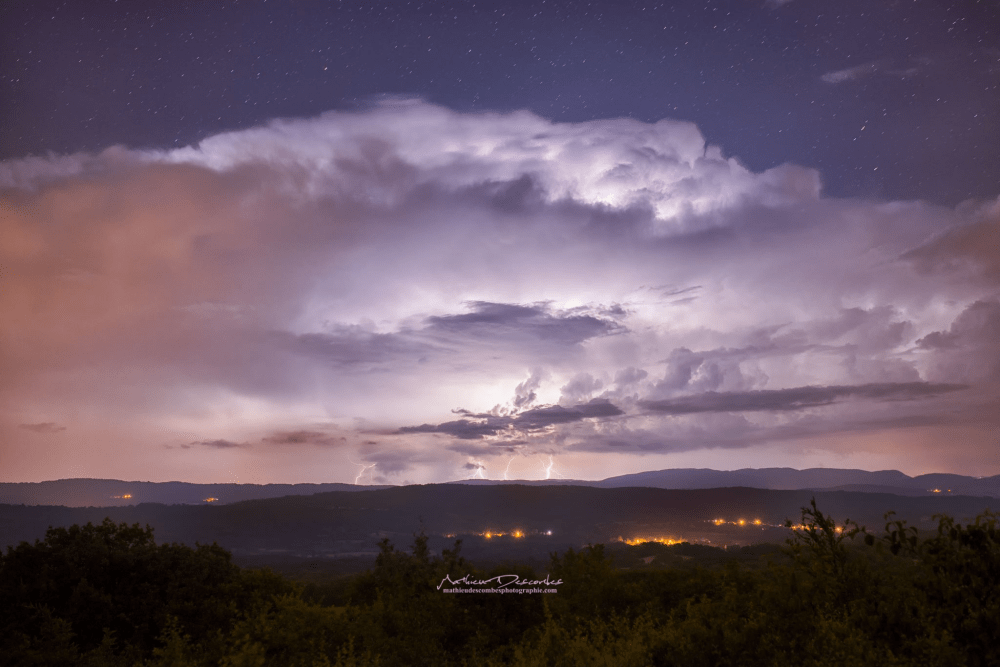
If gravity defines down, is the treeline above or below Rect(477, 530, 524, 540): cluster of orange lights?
above

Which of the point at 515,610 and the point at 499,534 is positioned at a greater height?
the point at 515,610

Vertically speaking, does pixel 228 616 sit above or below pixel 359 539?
above

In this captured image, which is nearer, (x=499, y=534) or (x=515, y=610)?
(x=515, y=610)

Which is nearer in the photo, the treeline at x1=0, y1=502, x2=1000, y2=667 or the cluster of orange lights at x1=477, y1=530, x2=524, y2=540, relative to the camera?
the treeline at x1=0, y1=502, x2=1000, y2=667

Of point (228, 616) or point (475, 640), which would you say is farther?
point (228, 616)

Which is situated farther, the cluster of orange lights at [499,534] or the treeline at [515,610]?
the cluster of orange lights at [499,534]

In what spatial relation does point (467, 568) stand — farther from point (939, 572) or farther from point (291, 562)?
point (291, 562)

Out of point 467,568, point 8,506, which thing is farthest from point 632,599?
point 8,506

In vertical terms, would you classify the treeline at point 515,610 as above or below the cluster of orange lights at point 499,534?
above
